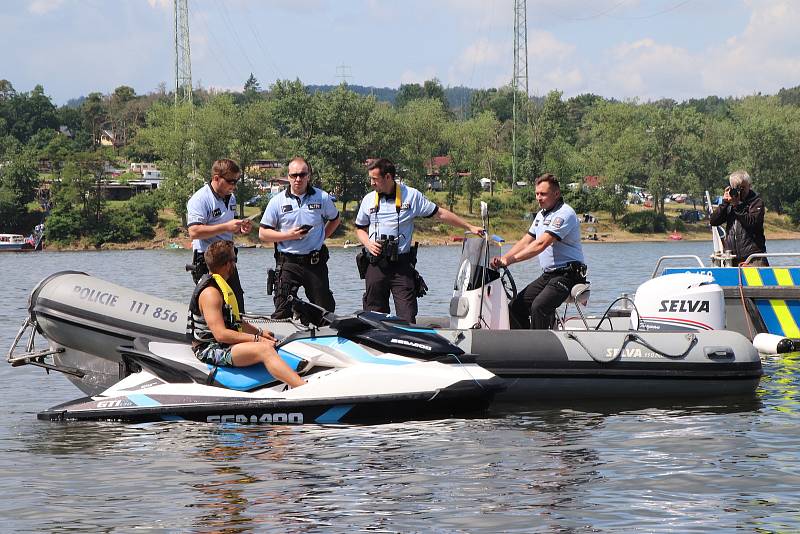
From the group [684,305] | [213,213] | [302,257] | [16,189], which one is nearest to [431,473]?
[302,257]

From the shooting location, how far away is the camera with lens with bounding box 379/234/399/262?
10148 mm

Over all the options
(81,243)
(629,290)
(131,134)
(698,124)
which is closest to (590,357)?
(629,290)

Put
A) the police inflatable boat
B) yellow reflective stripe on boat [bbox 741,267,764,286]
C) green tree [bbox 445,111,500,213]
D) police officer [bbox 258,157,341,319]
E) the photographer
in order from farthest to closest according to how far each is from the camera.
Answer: green tree [bbox 445,111,500,213]
the photographer
yellow reflective stripe on boat [bbox 741,267,764,286]
police officer [bbox 258,157,341,319]
the police inflatable boat

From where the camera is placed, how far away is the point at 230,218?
33.7ft

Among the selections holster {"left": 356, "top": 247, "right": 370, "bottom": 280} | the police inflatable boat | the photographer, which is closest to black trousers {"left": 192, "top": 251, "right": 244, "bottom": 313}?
holster {"left": 356, "top": 247, "right": 370, "bottom": 280}

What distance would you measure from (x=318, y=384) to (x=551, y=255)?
2.47 meters

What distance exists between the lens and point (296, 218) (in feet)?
34.2

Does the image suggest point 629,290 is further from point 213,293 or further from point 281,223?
point 213,293

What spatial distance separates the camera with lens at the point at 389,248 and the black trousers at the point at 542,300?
115 centimetres

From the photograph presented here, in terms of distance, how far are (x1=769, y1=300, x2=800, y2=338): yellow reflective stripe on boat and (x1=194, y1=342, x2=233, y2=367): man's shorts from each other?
6.63m

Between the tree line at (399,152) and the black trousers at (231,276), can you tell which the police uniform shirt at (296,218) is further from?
the tree line at (399,152)

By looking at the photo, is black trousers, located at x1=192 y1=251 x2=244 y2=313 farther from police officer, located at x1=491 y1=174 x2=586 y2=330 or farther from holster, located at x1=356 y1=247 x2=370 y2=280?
police officer, located at x1=491 y1=174 x2=586 y2=330

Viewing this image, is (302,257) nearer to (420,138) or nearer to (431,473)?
(431,473)

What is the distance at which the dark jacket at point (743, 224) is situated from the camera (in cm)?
1298
